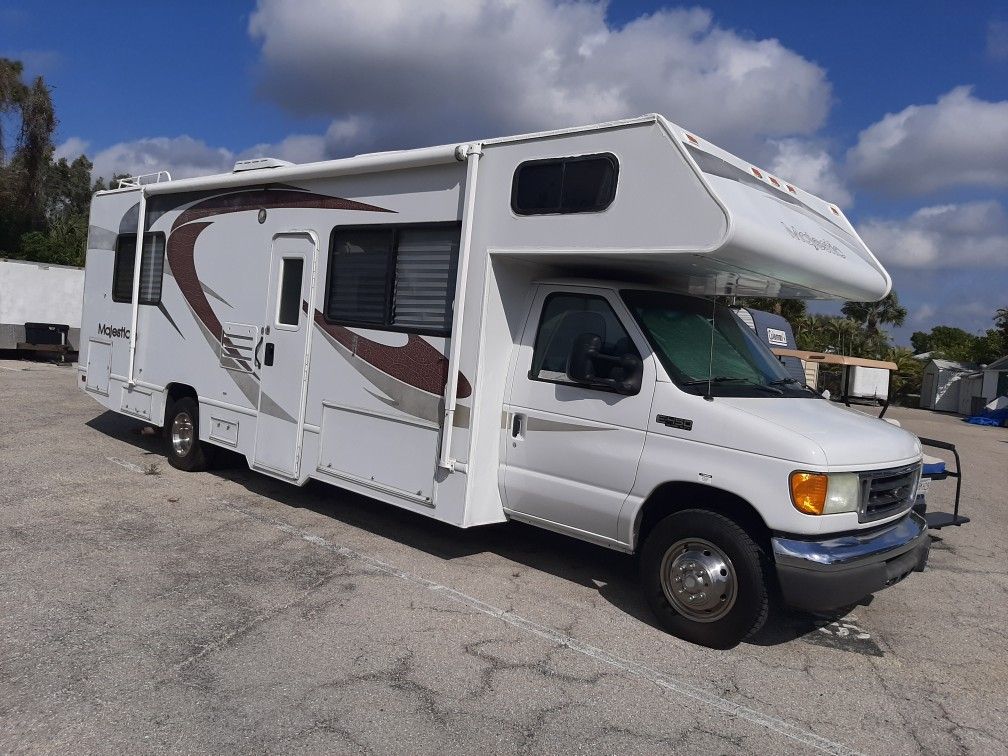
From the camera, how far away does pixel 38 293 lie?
2148 cm

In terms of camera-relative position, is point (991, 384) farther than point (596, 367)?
Yes

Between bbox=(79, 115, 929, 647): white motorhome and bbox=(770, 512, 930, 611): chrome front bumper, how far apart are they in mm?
12

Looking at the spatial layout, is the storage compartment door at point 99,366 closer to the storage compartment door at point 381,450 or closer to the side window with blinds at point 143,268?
the side window with blinds at point 143,268

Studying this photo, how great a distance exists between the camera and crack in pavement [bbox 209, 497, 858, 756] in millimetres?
3932

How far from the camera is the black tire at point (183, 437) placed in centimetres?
834

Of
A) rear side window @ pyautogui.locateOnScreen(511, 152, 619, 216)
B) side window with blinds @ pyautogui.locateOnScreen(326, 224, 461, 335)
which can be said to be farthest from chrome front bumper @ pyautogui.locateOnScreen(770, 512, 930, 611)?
side window with blinds @ pyautogui.locateOnScreen(326, 224, 461, 335)

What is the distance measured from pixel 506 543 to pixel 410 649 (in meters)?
2.25

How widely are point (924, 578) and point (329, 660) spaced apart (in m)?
4.99

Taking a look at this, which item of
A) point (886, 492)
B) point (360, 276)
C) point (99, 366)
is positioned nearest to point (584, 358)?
point (886, 492)

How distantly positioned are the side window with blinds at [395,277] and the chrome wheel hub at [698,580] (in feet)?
7.33

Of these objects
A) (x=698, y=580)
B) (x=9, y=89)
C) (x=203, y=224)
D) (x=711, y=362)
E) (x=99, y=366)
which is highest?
(x=9, y=89)

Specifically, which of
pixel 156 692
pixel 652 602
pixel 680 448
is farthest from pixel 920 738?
pixel 156 692

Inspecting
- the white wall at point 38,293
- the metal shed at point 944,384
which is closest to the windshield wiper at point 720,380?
the white wall at point 38,293

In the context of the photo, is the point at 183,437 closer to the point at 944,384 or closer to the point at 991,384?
the point at 991,384
